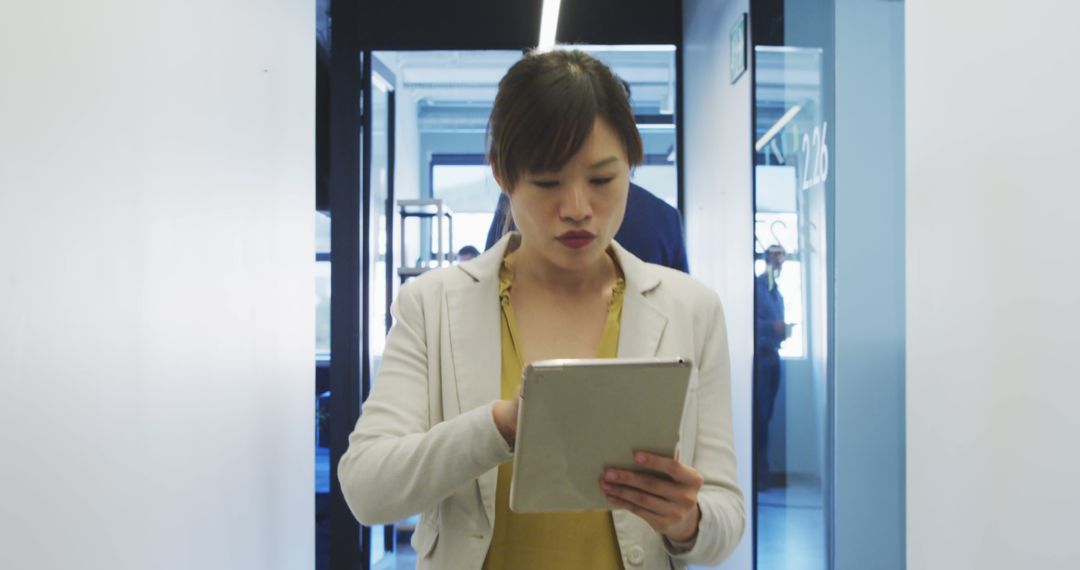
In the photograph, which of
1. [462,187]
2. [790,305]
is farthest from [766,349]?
[462,187]

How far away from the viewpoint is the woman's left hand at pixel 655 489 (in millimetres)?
1001

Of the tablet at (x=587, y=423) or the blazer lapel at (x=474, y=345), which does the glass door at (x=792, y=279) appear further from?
the tablet at (x=587, y=423)

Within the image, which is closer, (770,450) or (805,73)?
(805,73)

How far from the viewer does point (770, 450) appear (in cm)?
360

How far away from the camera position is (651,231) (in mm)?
2137

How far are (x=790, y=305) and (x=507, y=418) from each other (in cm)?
243
